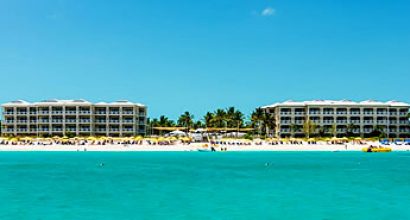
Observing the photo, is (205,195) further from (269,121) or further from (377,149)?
(269,121)

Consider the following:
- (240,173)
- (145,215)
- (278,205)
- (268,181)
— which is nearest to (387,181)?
(268,181)

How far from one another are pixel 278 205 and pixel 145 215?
6.96m

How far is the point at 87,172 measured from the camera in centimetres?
4647

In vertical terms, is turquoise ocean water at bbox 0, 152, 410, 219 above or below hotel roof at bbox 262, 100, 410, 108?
below

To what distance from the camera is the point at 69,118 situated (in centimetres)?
11931

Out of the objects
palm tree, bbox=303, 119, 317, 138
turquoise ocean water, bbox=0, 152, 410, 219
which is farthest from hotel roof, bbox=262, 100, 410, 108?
turquoise ocean water, bbox=0, 152, 410, 219

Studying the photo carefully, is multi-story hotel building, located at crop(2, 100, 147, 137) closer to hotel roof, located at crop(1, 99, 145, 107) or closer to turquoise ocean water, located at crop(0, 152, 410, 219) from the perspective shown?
hotel roof, located at crop(1, 99, 145, 107)

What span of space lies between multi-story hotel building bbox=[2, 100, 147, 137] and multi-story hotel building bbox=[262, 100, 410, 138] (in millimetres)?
35143

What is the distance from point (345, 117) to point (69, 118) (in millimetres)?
62290

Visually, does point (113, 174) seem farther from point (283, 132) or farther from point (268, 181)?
point (283, 132)

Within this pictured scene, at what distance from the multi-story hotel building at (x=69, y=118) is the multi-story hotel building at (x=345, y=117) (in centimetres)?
3514

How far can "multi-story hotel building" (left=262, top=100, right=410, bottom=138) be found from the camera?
11894cm

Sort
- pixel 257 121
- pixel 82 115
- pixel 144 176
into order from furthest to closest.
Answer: pixel 257 121 → pixel 82 115 → pixel 144 176

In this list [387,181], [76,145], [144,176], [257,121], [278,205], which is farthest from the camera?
[257,121]
